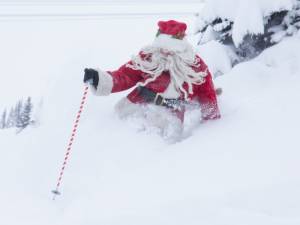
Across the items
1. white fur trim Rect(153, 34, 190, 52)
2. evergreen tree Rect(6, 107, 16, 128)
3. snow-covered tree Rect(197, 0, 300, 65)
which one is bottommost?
evergreen tree Rect(6, 107, 16, 128)

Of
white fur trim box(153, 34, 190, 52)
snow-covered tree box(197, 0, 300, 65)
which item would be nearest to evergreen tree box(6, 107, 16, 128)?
snow-covered tree box(197, 0, 300, 65)

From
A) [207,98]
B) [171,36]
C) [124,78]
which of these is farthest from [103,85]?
[207,98]

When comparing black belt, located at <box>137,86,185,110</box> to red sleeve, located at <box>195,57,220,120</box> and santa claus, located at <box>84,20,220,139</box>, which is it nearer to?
santa claus, located at <box>84,20,220,139</box>

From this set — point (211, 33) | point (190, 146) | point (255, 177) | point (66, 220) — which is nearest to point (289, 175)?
point (255, 177)

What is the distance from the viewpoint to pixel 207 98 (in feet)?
11.6

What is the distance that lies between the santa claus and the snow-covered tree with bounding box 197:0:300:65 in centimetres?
88

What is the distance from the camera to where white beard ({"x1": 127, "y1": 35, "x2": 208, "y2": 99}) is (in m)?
3.54

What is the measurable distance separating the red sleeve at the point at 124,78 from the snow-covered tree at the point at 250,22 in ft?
4.18

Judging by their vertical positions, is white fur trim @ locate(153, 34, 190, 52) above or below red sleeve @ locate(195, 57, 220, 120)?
above

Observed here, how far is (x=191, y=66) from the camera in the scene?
11.9 ft

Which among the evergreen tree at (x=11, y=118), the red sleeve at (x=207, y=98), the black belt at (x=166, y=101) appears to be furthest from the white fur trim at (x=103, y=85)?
the evergreen tree at (x=11, y=118)

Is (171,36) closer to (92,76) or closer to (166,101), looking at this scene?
(166,101)

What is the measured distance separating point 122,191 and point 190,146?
67 centimetres

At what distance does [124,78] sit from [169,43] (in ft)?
1.57
